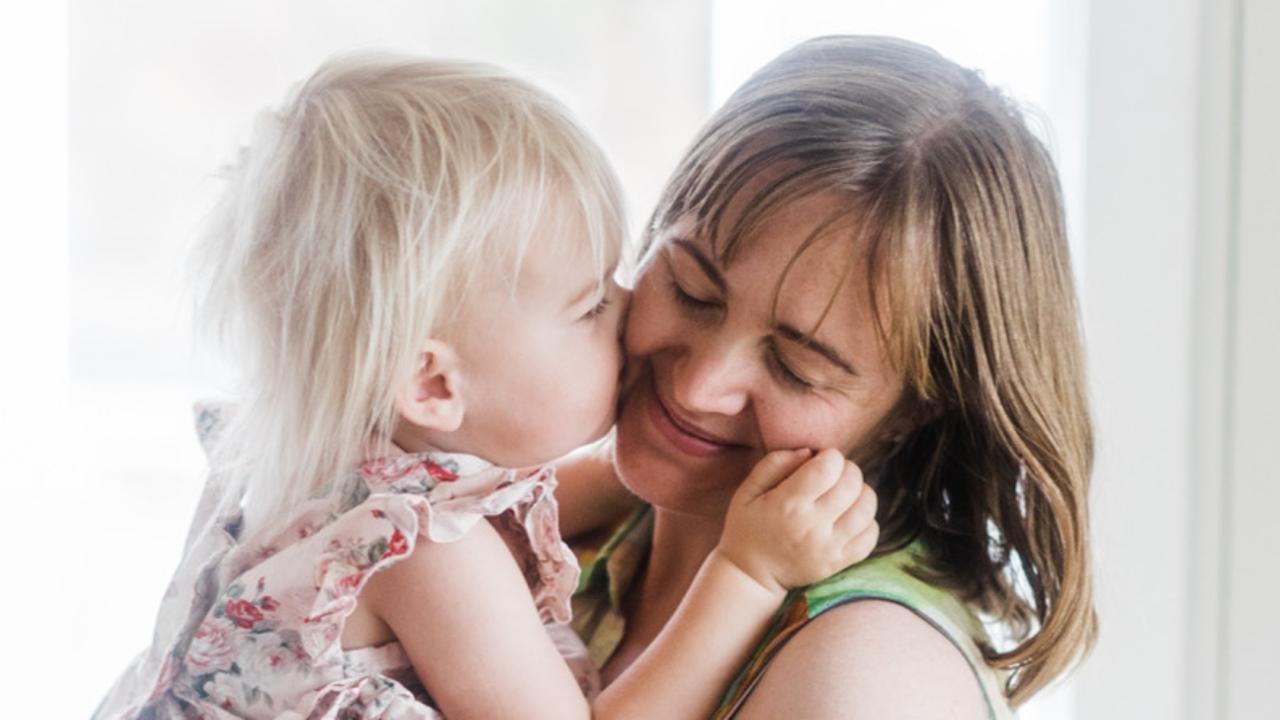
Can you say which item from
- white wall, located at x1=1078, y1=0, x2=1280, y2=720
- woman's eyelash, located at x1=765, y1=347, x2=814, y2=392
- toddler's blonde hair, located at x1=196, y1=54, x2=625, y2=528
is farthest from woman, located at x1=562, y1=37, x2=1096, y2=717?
white wall, located at x1=1078, y1=0, x2=1280, y2=720

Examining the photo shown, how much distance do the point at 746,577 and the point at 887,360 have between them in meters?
0.22

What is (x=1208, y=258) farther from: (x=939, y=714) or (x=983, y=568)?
(x=939, y=714)

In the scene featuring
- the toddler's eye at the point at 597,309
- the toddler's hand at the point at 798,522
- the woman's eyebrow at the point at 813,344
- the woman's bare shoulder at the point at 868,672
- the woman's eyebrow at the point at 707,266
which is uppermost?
the woman's eyebrow at the point at 707,266

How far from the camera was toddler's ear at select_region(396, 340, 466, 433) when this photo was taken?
3.76 feet

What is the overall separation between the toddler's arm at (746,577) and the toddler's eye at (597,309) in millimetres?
196

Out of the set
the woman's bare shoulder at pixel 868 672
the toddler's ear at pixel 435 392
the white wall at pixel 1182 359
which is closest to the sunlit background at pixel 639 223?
the white wall at pixel 1182 359

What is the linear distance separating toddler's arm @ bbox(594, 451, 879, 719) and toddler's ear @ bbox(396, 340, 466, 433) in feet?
0.82

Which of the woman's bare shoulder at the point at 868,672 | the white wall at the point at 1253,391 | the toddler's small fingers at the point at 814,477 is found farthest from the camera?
the white wall at the point at 1253,391

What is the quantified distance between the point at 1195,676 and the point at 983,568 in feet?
2.06

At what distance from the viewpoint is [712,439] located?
128 cm

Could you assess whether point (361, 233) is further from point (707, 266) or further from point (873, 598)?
point (873, 598)

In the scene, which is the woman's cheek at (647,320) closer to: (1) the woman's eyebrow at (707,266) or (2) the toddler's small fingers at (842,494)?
(1) the woman's eyebrow at (707,266)

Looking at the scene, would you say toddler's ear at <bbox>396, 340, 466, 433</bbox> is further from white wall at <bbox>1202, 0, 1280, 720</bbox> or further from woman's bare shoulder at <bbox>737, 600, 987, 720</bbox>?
white wall at <bbox>1202, 0, 1280, 720</bbox>

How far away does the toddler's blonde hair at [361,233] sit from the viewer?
3.64 feet
